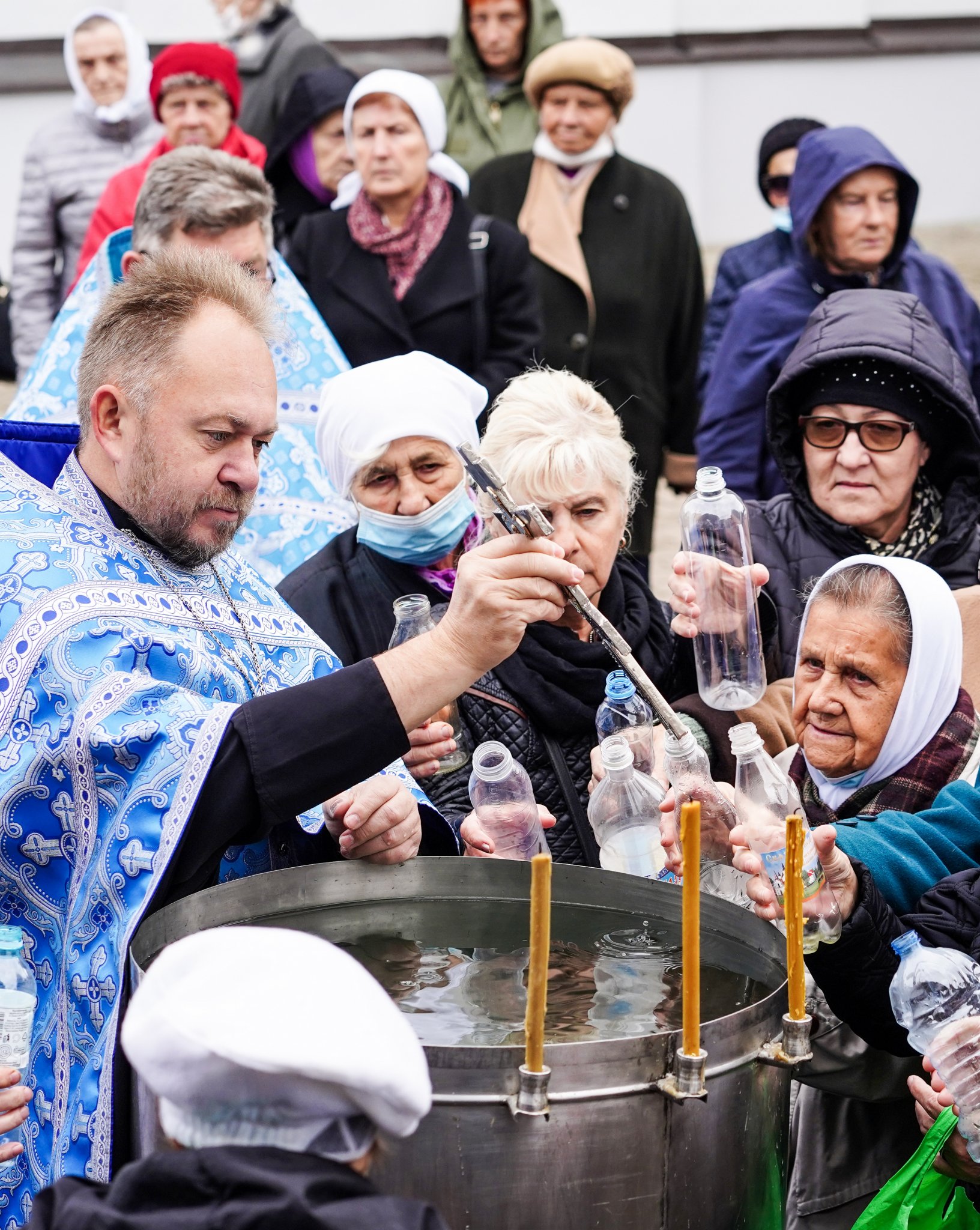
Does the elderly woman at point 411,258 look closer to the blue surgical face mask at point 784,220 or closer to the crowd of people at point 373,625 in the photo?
the crowd of people at point 373,625

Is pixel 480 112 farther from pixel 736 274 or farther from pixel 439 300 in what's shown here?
pixel 439 300

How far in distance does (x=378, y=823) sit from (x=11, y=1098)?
2.25 feet

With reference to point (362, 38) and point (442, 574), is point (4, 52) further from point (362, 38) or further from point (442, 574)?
point (442, 574)

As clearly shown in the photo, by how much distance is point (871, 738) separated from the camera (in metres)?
3.21

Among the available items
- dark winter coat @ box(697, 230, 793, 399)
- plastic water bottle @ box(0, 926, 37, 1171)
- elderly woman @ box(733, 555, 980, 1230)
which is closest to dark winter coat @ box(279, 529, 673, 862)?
elderly woman @ box(733, 555, 980, 1230)

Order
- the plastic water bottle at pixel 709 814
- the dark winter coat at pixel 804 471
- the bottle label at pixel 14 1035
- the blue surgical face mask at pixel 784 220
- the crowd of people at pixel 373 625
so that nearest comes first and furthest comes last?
1. the crowd of people at pixel 373 625
2. the bottle label at pixel 14 1035
3. the plastic water bottle at pixel 709 814
4. the dark winter coat at pixel 804 471
5. the blue surgical face mask at pixel 784 220

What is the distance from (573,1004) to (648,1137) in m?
0.33

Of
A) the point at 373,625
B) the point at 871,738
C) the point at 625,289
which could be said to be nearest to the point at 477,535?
the point at 373,625

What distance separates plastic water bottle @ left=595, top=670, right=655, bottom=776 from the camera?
10.9ft

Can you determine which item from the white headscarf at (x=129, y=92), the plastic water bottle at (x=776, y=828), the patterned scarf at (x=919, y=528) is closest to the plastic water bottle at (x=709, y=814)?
the plastic water bottle at (x=776, y=828)

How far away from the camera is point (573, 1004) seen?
2.50 m

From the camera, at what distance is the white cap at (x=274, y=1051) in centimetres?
168

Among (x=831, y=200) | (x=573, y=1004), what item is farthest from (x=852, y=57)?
(x=573, y=1004)

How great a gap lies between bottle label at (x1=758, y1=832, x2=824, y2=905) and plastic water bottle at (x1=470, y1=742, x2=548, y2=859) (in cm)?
54
